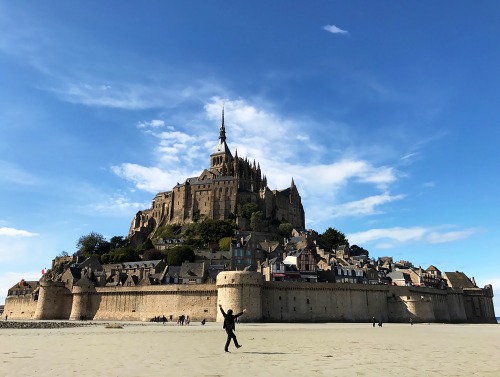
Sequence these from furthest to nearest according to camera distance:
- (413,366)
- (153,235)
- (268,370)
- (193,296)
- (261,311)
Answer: (153,235) → (193,296) → (261,311) → (413,366) → (268,370)

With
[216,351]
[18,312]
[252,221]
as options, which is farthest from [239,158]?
[216,351]

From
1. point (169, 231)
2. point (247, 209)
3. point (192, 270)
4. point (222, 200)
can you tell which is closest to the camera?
point (192, 270)

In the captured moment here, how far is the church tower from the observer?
123438 millimetres

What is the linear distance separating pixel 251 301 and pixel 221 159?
270ft

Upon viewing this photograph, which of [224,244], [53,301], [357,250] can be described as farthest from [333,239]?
[53,301]

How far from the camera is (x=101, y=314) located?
6116cm

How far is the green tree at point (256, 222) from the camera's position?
99875mm

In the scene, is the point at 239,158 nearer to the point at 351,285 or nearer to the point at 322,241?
the point at 322,241

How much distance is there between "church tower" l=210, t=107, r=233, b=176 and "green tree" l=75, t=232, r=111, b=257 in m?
37.3

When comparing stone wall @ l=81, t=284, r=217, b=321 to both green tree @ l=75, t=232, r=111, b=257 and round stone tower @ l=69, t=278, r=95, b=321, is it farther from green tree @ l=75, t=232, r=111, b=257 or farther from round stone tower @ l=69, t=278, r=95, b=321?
green tree @ l=75, t=232, r=111, b=257

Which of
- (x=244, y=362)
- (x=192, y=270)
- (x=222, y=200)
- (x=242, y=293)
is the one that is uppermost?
(x=222, y=200)

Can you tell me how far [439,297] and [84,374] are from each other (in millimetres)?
65369

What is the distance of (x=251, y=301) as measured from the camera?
50625mm

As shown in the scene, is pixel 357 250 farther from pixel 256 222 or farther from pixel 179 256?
pixel 179 256
